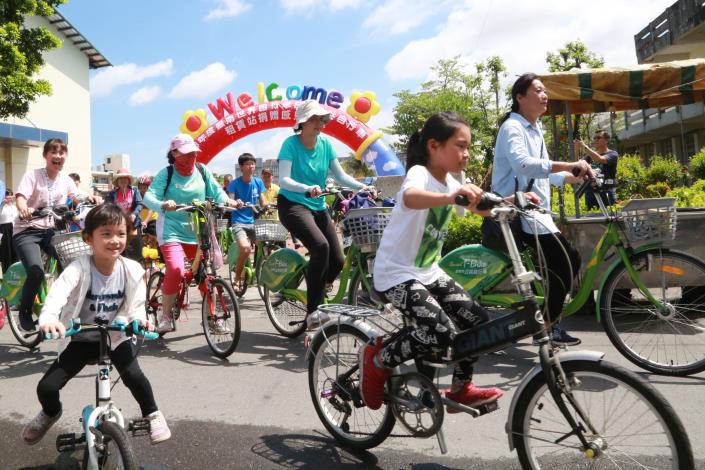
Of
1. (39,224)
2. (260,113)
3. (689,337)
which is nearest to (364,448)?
(689,337)

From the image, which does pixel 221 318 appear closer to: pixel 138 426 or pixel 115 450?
pixel 138 426

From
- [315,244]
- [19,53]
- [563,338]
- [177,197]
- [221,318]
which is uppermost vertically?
[19,53]

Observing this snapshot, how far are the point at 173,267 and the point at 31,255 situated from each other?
1.34 meters

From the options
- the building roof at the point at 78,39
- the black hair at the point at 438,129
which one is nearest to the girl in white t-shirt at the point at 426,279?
the black hair at the point at 438,129

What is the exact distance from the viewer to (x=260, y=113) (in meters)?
18.9

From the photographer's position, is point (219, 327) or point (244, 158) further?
point (244, 158)

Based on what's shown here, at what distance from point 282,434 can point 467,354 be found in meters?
1.42

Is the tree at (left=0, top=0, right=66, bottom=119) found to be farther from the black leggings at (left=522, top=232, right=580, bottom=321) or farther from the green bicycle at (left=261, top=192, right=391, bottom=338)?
the black leggings at (left=522, top=232, right=580, bottom=321)

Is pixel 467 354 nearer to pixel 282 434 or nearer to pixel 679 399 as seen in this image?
pixel 282 434

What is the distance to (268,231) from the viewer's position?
25.4ft

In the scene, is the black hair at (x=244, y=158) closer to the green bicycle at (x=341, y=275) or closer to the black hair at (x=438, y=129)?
the green bicycle at (x=341, y=275)

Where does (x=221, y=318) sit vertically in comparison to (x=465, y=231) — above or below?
below

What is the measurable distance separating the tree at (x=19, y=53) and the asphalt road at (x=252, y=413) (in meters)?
13.2

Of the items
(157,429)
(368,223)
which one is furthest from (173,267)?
(157,429)
